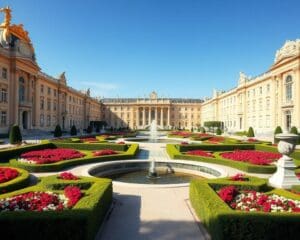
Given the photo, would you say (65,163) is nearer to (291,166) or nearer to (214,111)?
(291,166)

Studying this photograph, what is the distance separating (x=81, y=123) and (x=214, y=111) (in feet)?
149

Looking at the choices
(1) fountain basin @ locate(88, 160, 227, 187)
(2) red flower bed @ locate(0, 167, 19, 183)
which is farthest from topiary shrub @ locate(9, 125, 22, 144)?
(2) red flower bed @ locate(0, 167, 19, 183)

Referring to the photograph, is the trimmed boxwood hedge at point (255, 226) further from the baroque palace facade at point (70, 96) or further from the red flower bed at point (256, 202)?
the baroque palace facade at point (70, 96)

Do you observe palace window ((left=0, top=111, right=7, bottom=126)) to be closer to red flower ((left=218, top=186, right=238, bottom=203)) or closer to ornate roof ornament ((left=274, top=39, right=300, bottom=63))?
red flower ((left=218, top=186, right=238, bottom=203))

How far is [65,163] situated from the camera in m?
16.0

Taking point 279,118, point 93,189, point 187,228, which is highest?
point 279,118

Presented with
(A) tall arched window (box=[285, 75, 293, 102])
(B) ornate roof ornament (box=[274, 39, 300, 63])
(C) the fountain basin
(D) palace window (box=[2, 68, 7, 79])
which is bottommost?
(C) the fountain basin

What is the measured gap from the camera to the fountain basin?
14734mm

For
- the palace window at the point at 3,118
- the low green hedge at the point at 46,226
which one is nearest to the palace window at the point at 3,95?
the palace window at the point at 3,118

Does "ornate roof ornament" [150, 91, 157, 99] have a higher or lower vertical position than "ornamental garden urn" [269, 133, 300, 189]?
higher

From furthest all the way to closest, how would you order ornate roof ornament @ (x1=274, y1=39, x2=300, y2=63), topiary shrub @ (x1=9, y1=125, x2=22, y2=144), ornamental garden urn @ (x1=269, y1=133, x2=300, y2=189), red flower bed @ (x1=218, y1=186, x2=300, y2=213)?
1. ornate roof ornament @ (x1=274, y1=39, x2=300, y2=63)
2. topiary shrub @ (x1=9, y1=125, x2=22, y2=144)
3. ornamental garden urn @ (x1=269, y1=133, x2=300, y2=189)
4. red flower bed @ (x1=218, y1=186, x2=300, y2=213)

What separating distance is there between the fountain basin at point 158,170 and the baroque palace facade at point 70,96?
87.1 ft

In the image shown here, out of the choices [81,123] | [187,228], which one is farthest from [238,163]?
[81,123]

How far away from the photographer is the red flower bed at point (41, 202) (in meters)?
7.14
